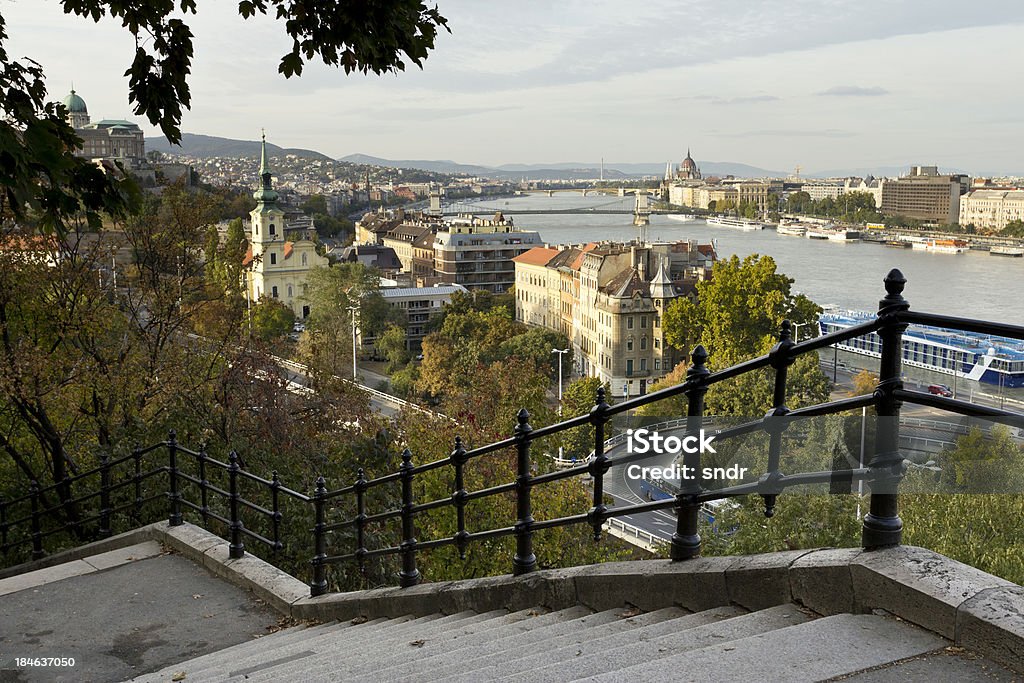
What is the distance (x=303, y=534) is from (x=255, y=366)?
9.13 metres

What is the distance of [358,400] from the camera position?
821 inches

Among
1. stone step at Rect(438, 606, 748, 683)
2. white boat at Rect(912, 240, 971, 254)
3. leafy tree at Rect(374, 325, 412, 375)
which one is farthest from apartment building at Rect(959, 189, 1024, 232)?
stone step at Rect(438, 606, 748, 683)

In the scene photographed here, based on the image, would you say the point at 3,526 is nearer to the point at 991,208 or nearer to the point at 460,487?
the point at 460,487

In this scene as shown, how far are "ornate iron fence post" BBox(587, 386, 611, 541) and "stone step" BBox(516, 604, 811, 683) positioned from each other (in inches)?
31.3

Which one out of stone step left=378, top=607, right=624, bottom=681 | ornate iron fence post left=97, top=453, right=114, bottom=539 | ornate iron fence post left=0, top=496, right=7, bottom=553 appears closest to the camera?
stone step left=378, top=607, right=624, bottom=681

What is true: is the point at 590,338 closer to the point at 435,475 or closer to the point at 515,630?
the point at 435,475

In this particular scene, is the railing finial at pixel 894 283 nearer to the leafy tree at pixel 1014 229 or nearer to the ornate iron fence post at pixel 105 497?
the ornate iron fence post at pixel 105 497

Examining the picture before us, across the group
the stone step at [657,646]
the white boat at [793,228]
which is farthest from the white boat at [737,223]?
the stone step at [657,646]

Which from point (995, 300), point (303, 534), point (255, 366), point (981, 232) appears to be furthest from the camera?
point (981, 232)

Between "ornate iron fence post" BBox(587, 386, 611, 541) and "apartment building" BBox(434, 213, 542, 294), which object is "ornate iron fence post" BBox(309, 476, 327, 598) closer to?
"ornate iron fence post" BBox(587, 386, 611, 541)

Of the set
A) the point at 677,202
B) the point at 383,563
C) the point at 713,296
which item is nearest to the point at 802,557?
the point at 383,563

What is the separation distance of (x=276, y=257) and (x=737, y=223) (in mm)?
91910

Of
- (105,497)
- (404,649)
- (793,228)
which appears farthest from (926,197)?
(404,649)

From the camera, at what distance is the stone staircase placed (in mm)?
2582
